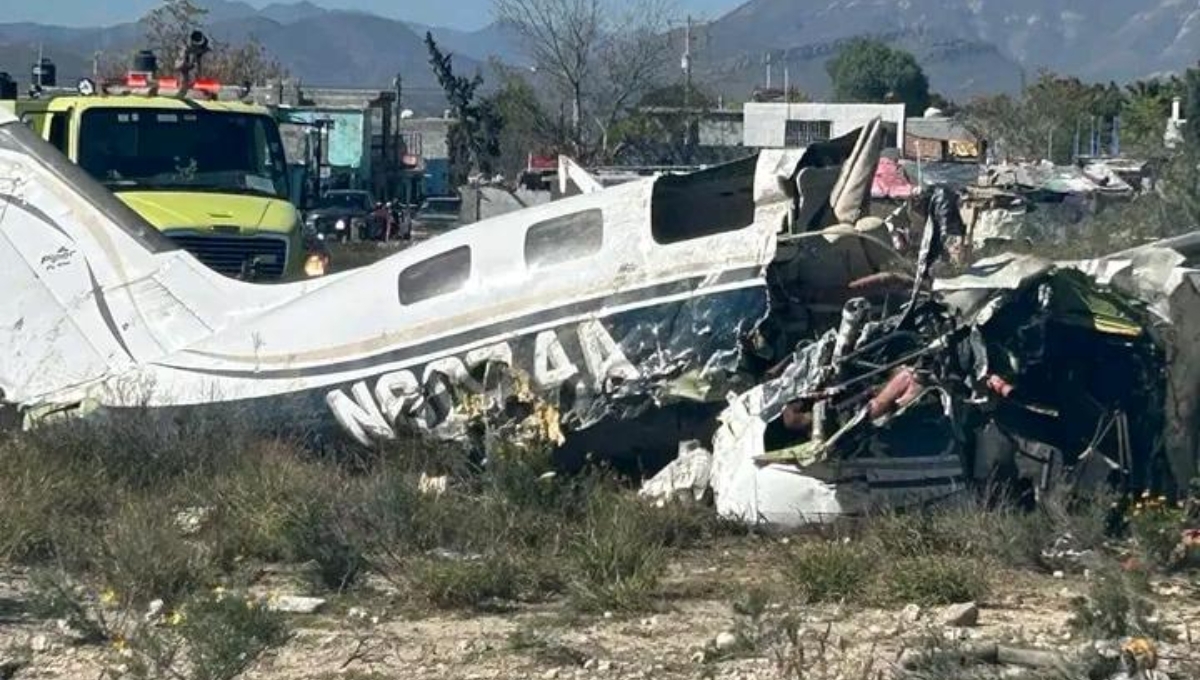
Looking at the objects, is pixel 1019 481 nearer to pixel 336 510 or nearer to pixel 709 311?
pixel 709 311

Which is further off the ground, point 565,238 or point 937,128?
point 565,238

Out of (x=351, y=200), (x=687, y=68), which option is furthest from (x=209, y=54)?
(x=687, y=68)

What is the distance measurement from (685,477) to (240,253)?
717cm

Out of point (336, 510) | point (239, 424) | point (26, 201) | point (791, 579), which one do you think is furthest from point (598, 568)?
point (26, 201)

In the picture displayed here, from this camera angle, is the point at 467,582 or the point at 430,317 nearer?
the point at 467,582

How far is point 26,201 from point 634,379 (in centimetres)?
483

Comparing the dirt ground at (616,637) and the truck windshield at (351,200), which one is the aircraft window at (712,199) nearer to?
the dirt ground at (616,637)

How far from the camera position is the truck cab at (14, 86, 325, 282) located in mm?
17828

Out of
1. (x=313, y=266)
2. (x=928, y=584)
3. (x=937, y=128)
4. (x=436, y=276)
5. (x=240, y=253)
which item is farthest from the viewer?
(x=937, y=128)

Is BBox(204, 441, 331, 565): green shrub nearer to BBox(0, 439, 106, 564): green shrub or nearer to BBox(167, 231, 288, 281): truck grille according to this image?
BBox(0, 439, 106, 564): green shrub

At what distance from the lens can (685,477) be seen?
1183cm

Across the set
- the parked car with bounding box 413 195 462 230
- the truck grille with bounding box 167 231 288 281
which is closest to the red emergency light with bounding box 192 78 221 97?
the truck grille with bounding box 167 231 288 281

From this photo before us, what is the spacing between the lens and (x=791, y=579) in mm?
9984

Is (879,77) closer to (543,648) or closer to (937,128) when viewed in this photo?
(937,128)
